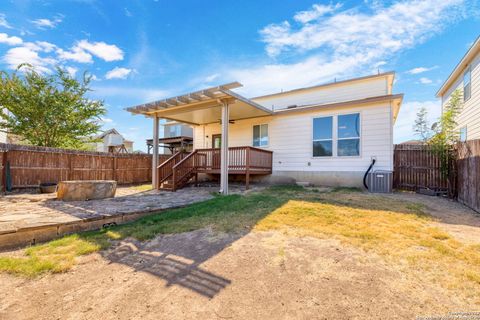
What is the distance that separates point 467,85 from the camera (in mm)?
9656

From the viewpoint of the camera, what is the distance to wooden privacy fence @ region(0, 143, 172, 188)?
26.0 feet

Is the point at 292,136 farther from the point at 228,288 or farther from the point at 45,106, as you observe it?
the point at 45,106

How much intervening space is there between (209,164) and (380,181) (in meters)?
6.60

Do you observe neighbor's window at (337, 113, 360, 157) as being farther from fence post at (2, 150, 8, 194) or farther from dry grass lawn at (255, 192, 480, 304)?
fence post at (2, 150, 8, 194)

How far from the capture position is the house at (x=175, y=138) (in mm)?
20964

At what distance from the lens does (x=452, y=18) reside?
7711mm

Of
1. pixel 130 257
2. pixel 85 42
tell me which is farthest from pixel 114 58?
pixel 130 257

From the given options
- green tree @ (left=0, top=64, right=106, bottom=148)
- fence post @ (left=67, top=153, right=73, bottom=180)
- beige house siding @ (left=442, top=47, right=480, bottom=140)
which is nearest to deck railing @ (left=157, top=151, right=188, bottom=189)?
fence post @ (left=67, top=153, right=73, bottom=180)

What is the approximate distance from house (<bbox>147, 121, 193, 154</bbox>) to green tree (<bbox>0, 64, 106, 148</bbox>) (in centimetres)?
807

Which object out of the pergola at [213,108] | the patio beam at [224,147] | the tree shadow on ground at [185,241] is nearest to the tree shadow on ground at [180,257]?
the tree shadow on ground at [185,241]

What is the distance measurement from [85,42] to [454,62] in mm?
17141

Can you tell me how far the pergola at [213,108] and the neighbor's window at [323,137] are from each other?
216cm

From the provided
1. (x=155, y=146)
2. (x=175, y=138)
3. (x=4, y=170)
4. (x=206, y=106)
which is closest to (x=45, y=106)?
(x=4, y=170)

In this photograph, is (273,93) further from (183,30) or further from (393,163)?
(393,163)
